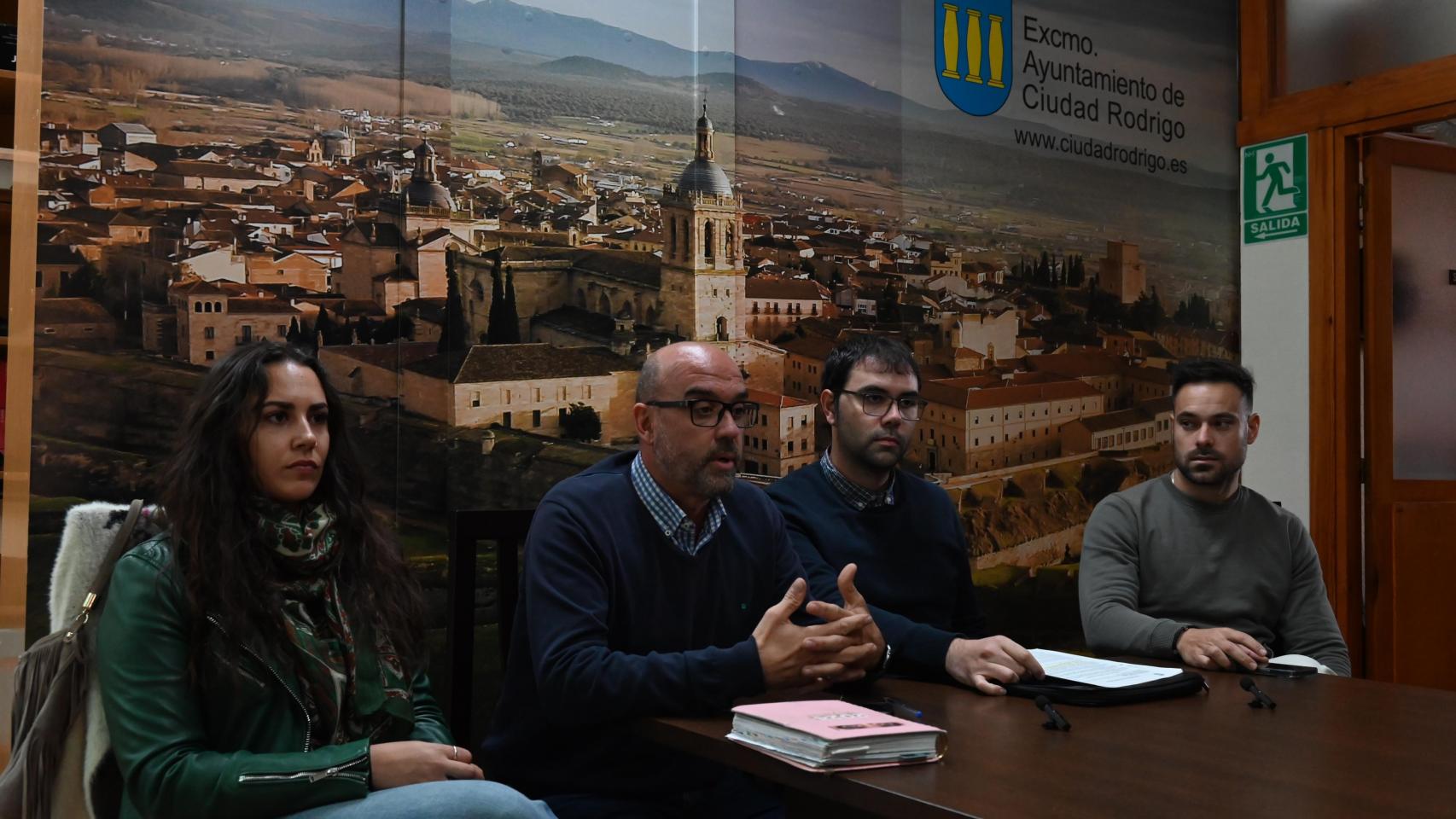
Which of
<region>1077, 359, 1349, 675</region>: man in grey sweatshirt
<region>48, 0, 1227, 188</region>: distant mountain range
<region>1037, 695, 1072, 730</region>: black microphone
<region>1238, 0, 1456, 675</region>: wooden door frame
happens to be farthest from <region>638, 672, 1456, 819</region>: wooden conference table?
<region>1238, 0, 1456, 675</region>: wooden door frame

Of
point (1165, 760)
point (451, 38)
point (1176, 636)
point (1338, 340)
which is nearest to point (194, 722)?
point (1165, 760)

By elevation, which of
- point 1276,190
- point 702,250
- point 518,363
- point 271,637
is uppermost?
point 1276,190

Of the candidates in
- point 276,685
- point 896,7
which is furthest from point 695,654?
point 896,7

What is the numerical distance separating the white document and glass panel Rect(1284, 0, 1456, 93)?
337 cm

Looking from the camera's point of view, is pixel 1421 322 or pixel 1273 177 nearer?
pixel 1421 322

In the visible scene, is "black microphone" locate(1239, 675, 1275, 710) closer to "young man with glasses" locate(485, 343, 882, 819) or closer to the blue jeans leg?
"young man with glasses" locate(485, 343, 882, 819)

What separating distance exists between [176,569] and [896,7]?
3.25m

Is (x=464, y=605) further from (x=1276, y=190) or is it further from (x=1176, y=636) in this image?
(x=1276, y=190)

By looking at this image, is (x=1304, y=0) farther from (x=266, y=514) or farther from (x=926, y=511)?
(x=266, y=514)

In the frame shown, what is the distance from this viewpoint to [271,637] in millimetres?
1739

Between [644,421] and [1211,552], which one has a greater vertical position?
[644,421]

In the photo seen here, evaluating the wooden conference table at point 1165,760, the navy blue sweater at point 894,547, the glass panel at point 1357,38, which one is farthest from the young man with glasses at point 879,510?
the glass panel at point 1357,38

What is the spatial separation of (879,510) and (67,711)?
5.05ft

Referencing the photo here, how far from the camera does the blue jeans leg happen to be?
1.60 meters
